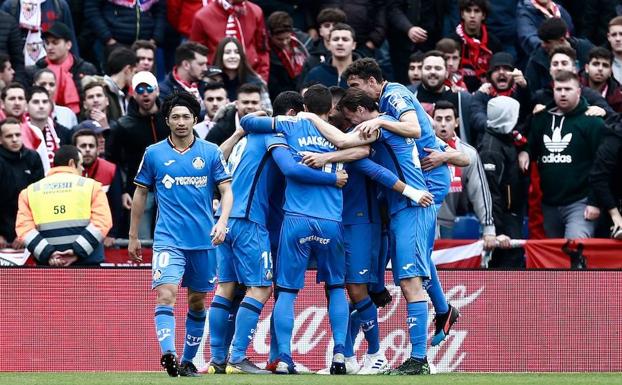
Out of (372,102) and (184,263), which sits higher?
(372,102)

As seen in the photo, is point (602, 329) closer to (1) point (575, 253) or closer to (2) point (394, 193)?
(1) point (575, 253)

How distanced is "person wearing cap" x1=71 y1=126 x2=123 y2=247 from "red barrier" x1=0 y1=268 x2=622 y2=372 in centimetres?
160

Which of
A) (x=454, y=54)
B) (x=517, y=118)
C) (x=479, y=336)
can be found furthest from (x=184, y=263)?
(x=454, y=54)

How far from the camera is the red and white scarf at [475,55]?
18.8 metres

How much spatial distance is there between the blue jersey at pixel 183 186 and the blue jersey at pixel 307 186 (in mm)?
732

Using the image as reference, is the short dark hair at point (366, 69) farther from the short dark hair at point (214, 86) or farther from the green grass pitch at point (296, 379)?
the short dark hair at point (214, 86)

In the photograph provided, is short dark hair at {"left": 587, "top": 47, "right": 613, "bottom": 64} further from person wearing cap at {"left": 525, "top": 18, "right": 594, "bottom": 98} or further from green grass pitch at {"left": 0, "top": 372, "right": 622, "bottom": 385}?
green grass pitch at {"left": 0, "top": 372, "right": 622, "bottom": 385}

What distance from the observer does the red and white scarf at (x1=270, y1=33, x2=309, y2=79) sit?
19203 millimetres

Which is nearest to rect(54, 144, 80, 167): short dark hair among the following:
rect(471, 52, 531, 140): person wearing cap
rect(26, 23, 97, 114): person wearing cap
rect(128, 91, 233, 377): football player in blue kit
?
rect(128, 91, 233, 377): football player in blue kit

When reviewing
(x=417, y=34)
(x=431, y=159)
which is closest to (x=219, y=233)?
(x=431, y=159)

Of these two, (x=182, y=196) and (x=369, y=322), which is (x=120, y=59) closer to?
(x=182, y=196)

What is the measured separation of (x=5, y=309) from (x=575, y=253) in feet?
19.3

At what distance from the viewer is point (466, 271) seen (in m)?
14.4

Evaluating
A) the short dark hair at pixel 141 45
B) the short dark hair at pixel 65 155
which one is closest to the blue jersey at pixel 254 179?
the short dark hair at pixel 65 155
